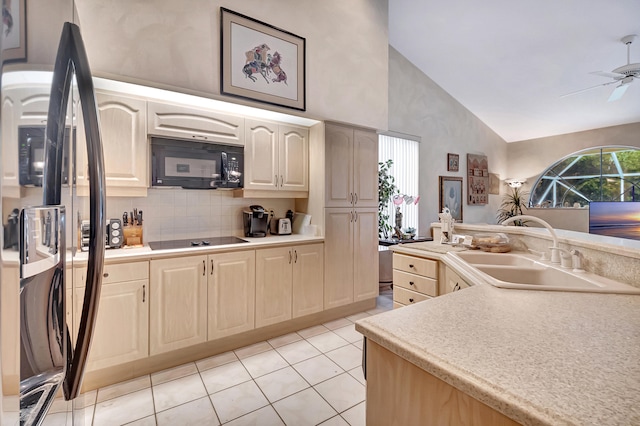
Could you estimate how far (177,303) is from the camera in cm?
218

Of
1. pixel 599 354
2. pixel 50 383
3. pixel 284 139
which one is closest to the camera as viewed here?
pixel 50 383

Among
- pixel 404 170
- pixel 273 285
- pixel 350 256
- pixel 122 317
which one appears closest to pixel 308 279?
pixel 273 285

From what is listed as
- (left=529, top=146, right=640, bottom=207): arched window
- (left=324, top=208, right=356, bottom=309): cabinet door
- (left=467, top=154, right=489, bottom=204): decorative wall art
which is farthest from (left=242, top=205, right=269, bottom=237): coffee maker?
(left=529, top=146, right=640, bottom=207): arched window

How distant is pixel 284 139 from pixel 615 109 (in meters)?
6.25

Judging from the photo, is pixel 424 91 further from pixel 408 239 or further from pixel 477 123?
pixel 408 239

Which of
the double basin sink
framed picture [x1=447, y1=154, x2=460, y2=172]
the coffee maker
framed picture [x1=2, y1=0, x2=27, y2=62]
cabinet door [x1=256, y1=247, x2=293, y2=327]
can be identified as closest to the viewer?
framed picture [x1=2, y1=0, x2=27, y2=62]

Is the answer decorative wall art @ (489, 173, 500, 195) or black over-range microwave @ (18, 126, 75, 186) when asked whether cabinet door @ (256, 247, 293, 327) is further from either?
decorative wall art @ (489, 173, 500, 195)

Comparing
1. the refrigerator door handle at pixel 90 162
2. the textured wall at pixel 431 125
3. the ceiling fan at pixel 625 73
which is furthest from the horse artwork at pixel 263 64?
the ceiling fan at pixel 625 73

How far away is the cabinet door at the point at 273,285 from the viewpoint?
8.45 ft

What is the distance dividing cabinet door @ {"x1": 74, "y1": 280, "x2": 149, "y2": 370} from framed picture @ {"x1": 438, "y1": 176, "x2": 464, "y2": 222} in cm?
504

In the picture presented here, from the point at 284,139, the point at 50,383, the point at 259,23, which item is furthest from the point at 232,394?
the point at 259,23

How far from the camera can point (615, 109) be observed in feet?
17.1

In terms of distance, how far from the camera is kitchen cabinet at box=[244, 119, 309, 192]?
277 cm

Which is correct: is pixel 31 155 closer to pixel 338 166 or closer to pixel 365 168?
pixel 338 166
